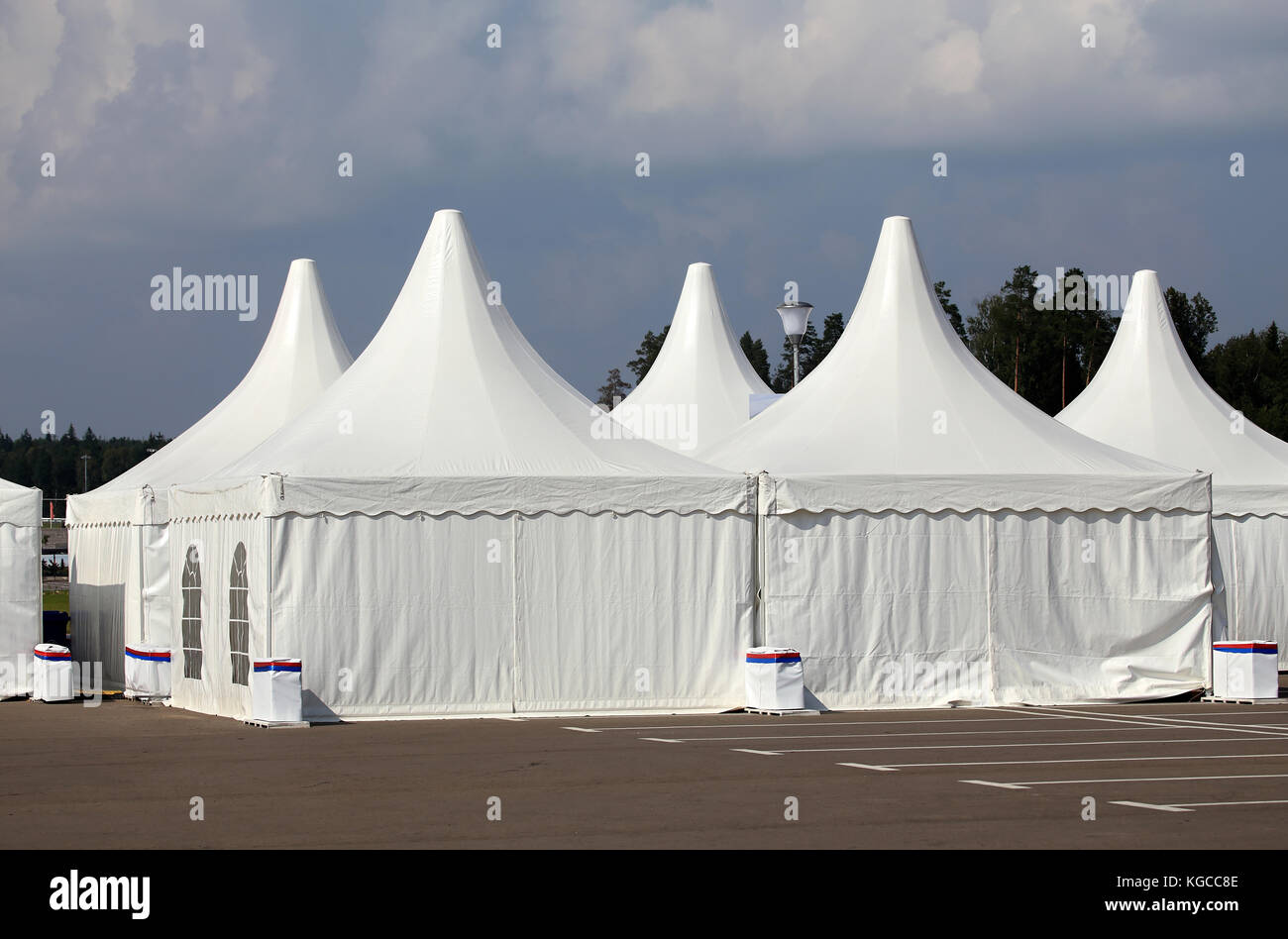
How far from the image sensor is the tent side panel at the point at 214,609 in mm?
18688

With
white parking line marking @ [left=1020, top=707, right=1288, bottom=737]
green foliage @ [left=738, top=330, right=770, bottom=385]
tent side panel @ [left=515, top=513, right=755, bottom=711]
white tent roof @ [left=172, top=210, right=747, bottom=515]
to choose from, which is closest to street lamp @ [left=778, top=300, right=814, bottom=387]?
white tent roof @ [left=172, top=210, right=747, bottom=515]

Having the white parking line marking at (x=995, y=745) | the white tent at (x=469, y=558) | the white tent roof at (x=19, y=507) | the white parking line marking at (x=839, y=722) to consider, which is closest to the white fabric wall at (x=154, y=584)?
the white tent roof at (x=19, y=507)

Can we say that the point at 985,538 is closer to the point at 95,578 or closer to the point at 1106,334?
the point at 95,578

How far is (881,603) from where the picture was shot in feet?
66.1

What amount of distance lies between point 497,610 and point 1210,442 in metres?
15.5

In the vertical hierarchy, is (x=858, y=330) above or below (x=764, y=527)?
above

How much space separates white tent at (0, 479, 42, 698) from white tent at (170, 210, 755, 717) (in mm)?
3619

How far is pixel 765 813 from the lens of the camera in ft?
36.8

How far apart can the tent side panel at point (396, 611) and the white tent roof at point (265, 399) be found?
8.18m

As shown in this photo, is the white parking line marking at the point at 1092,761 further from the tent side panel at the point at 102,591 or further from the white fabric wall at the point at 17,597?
the tent side panel at the point at 102,591

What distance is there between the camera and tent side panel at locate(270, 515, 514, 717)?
18.4 metres

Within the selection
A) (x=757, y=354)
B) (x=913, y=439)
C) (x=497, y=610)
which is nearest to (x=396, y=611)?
(x=497, y=610)
